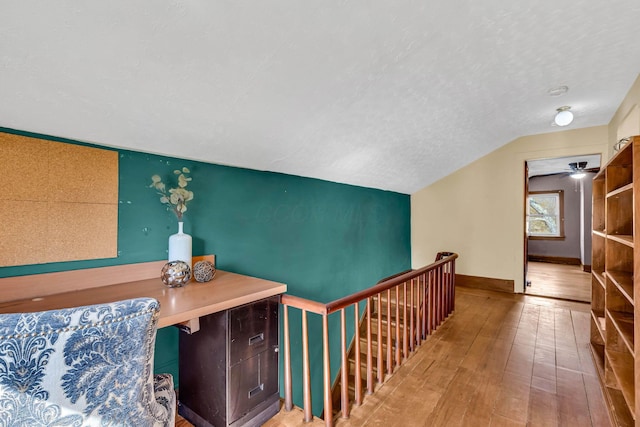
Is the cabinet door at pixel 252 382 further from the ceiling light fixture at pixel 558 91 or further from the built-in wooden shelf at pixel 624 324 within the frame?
the ceiling light fixture at pixel 558 91

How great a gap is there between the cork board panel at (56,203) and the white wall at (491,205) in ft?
15.5

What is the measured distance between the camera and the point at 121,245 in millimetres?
1709

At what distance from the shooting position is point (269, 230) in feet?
8.74

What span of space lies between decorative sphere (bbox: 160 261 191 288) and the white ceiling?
0.76 m

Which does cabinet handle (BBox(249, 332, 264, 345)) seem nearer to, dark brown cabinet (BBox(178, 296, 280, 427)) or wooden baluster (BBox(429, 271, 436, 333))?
dark brown cabinet (BBox(178, 296, 280, 427))

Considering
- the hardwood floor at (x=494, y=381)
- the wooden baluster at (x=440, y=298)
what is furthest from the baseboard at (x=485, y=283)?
the wooden baluster at (x=440, y=298)

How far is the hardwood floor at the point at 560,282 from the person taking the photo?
4.39m

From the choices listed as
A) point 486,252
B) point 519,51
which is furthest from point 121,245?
point 486,252

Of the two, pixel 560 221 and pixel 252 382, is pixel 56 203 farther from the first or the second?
pixel 560 221

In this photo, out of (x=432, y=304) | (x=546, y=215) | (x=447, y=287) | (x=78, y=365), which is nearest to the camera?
(x=78, y=365)

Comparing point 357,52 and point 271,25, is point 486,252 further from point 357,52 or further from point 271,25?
point 271,25

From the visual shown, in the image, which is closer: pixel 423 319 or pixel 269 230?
pixel 269 230

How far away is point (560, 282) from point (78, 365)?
6.76 meters

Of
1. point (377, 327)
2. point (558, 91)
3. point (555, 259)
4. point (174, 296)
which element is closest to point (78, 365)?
point (174, 296)
